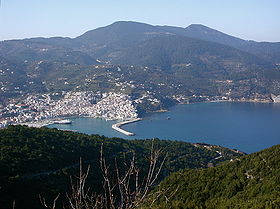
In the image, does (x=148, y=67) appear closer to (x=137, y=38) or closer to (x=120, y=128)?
(x=137, y=38)

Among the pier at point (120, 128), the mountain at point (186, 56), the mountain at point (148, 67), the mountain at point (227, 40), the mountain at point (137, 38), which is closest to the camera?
the pier at point (120, 128)

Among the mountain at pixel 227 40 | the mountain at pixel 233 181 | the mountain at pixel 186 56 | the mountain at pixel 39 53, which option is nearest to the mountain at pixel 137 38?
the mountain at pixel 227 40

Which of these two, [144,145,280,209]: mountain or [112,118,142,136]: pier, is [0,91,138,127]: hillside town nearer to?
[112,118,142,136]: pier

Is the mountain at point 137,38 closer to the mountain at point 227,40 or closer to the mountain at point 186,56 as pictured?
the mountain at point 227,40

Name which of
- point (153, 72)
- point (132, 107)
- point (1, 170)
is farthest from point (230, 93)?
point (1, 170)

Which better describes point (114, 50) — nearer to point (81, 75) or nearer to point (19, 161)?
point (81, 75)
